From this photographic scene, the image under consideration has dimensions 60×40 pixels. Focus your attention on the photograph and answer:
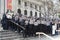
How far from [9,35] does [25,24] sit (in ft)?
1.29

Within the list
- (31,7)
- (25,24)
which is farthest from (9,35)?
(31,7)

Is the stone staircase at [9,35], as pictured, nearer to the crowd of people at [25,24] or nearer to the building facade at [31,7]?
the crowd of people at [25,24]

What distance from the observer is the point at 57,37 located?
3475 mm

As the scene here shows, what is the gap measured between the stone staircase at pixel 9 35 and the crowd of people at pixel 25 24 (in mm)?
84

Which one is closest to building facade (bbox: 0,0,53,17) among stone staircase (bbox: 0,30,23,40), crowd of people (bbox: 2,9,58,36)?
crowd of people (bbox: 2,9,58,36)

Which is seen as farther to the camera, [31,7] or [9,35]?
[31,7]

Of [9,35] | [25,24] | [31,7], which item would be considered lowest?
[9,35]

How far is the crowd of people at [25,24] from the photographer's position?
10.9 ft

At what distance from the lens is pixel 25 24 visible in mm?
3424

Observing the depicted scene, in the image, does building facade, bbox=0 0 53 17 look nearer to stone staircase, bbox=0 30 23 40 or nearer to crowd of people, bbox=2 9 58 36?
crowd of people, bbox=2 9 58 36

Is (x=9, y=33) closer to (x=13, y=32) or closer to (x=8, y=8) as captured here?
(x=13, y=32)

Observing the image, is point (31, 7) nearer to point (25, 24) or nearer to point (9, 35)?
point (25, 24)

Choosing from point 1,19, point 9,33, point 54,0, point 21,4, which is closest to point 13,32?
point 9,33

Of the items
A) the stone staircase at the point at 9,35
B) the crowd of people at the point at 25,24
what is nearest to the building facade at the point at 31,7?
the crowd of people at the point at 25,24
